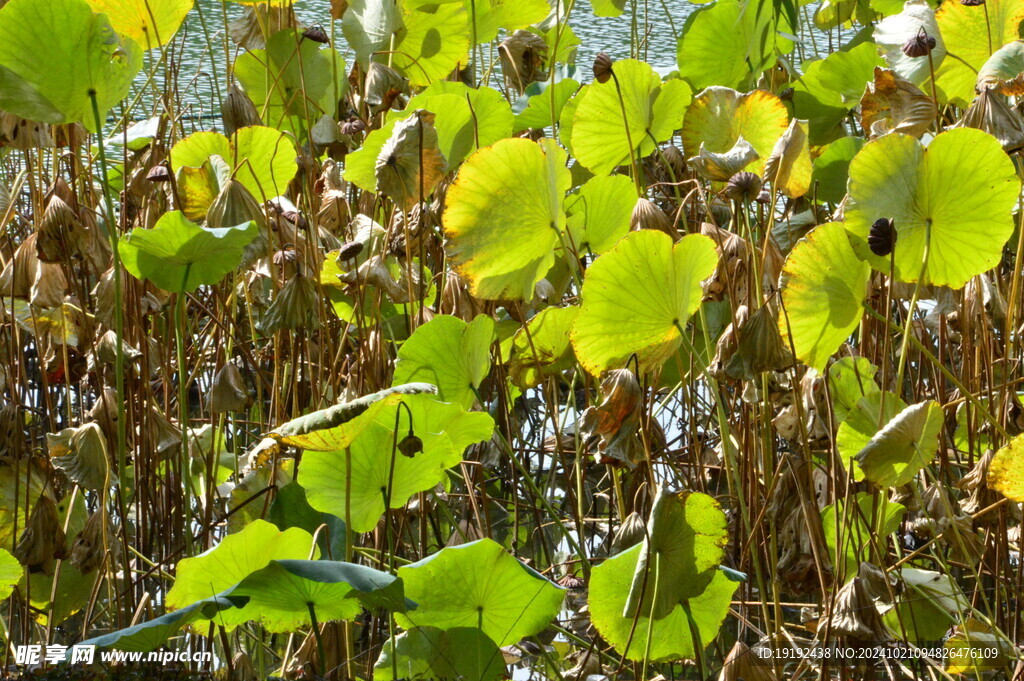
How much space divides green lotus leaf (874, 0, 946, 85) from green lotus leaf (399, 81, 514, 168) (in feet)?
1.40

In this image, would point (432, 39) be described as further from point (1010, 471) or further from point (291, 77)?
point (1010, 471)

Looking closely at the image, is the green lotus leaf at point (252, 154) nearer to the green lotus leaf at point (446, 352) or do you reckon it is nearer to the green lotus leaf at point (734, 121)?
the green lotus leaf at point (446, 352)

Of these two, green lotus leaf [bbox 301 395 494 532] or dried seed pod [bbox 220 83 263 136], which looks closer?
green lotus leaf [bbox 301 395 494 532]

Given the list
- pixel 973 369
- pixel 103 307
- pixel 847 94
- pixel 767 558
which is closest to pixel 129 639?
pixel 103 307

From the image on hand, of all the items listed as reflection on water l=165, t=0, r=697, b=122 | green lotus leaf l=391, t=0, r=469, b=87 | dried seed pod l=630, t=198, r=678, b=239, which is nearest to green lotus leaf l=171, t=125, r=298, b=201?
green lotus leaf l=391, t=0, r=469, b=87

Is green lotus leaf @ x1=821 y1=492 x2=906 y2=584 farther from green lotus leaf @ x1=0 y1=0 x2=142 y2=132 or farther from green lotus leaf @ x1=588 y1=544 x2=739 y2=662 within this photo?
green lotus leaf @ x1=0 y1=0 x2=142 y2=132

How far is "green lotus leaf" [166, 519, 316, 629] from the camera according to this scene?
2.52 ft

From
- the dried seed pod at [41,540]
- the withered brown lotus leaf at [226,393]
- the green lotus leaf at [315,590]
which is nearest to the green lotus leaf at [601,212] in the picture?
the withered brown lotus leaf at [226,393]

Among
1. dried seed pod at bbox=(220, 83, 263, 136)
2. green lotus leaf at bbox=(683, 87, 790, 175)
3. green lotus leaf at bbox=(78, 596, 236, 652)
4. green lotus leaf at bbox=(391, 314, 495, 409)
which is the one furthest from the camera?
dried seed pod at bbox=(220, 83, 263, 136)

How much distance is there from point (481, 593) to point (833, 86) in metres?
0.91

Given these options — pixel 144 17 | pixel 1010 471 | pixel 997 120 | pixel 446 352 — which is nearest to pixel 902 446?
pixel 1010 471

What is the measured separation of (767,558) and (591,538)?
0.93ft

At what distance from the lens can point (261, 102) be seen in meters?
1.50

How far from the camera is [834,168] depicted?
50.6 inches
